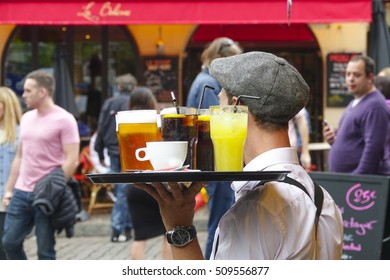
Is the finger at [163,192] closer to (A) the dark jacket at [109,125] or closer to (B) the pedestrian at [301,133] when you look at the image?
(B) the pedestrian at [301,133]

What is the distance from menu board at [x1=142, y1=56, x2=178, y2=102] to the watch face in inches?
317

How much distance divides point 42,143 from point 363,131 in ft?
6.85

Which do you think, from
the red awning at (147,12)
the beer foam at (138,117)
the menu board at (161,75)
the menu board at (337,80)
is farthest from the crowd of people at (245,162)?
the menu board at (337,80)

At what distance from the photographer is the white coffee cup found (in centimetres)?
199

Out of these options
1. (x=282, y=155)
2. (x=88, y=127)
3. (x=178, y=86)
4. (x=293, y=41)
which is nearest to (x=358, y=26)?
(x=293, y=41)

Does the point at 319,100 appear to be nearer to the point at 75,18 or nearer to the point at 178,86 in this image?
the point at 178,86

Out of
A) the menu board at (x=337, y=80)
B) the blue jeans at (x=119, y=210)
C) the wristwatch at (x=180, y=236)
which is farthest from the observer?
the menu board at (x=337, y=80)

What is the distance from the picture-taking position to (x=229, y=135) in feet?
6.43

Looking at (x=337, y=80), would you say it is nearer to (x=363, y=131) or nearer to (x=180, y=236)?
(x=363, y=131)

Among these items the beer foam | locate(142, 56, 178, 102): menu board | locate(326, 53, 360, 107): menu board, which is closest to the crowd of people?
the beer foam

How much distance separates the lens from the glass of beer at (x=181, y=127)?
2027 millimetres

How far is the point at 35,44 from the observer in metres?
10.1

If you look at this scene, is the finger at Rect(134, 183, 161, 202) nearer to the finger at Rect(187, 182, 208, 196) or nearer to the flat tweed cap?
the finger at Rect(187, 182, 208, 196)

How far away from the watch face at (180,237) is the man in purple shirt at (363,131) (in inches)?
129
